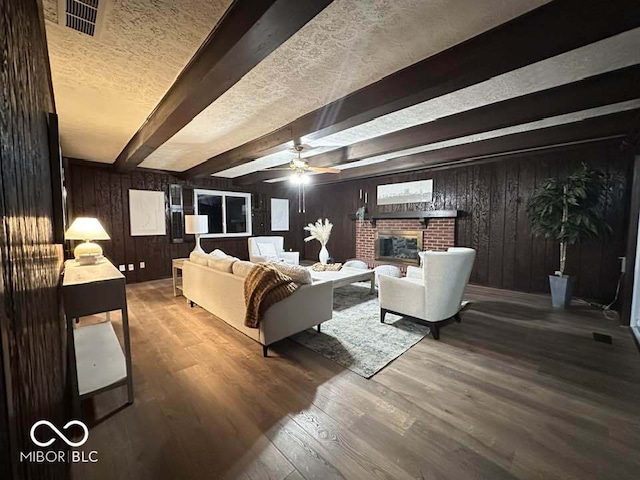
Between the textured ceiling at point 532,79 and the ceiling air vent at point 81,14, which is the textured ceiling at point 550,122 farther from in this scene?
the ceiling air vent at point 81,14

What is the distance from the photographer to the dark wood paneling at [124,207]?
4.88 m

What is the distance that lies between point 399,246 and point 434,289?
3.44 meters

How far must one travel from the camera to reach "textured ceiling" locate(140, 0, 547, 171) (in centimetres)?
145

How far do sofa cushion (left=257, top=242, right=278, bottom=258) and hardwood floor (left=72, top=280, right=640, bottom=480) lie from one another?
3.03m

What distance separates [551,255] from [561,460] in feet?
12.4

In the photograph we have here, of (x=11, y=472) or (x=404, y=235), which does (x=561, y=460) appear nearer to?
(x=11, y=472)

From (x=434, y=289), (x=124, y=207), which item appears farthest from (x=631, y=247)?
(x=124, y=207)

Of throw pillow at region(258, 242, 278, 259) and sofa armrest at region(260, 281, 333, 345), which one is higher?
throw pillow at region(258, 242, 278, 259)

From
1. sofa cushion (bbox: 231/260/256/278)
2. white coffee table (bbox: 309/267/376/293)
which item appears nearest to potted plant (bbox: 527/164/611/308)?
white coffee table (bbox: 309/267/376/293)

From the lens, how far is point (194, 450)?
1.48m

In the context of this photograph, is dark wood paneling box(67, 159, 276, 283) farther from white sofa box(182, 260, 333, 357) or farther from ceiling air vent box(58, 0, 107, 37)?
ceiling air vent box(58, 0, 107, 37)

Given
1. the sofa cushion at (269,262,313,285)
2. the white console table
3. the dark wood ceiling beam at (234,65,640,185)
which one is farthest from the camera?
the sofa cushion at (269,262,313,285)

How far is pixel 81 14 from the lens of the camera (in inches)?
57.9

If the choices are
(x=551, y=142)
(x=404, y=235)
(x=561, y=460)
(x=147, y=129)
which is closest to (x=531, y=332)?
(x=561, y=460)
